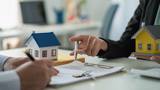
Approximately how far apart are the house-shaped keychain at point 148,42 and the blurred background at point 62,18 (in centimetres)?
227

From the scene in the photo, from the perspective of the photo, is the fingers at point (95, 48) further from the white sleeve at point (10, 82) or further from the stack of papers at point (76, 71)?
the white sleeve at point (10, 82)

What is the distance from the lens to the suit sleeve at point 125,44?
5.68ft

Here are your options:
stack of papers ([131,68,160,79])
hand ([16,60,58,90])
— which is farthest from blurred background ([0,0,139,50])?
hand ([16,60,58,90])

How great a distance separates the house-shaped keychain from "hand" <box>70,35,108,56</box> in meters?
0.23

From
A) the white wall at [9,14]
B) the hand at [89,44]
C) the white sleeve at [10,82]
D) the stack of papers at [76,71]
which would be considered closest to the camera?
the white sleeve at [10,82]

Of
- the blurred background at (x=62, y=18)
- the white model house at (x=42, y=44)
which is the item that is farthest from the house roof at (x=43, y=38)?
the blurred background at (x=62, y=18)

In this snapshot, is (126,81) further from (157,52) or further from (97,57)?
(97,57)

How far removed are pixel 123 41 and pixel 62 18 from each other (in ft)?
10.4

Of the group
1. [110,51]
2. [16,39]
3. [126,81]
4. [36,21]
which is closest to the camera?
[126,81]

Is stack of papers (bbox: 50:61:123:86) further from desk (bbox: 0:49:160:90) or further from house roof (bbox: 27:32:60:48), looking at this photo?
house roof (bbox: 27:32:60:48)

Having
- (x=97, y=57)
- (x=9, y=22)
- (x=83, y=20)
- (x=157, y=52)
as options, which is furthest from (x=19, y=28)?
(x=157, y=52)

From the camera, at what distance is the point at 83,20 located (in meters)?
5.14

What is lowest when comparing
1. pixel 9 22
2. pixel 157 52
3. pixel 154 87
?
pixel 154 87

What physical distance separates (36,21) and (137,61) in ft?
10.7
